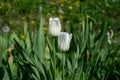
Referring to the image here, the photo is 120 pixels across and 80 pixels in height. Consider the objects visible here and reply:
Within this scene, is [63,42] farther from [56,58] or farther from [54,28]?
[56,58]

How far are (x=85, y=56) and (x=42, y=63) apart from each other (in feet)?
1.55


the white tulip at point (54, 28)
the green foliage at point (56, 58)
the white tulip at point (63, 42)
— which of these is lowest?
the green foliage at point (56, 58)

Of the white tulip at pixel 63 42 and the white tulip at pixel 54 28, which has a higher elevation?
the white tulip at pixel 54 28

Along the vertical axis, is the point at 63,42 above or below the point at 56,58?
above

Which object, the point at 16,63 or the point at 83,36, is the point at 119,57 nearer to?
the point at 83,36

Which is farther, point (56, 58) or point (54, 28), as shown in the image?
point (56, 58)

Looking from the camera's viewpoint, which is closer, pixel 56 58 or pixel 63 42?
pixel 63 42

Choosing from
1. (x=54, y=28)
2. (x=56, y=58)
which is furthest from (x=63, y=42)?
(x=56, y=58)

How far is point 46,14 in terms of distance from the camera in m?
6.48

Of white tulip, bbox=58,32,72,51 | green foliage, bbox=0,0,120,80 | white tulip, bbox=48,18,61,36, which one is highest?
white tulip, bbox=48,18,61,36

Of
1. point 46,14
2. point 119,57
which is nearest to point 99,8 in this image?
point 46,14

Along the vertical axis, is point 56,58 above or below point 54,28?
below

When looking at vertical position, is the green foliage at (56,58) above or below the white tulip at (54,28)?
below

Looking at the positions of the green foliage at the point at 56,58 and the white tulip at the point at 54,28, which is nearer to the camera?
the white tulip at the point at 54,28
